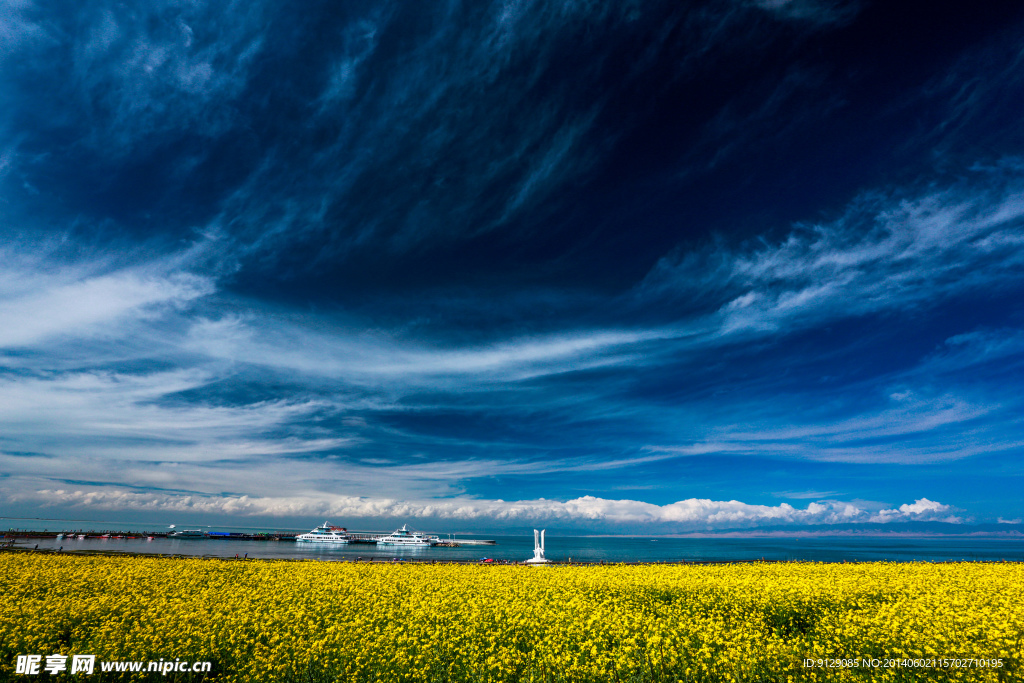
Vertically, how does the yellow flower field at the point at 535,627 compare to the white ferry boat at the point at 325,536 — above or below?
above

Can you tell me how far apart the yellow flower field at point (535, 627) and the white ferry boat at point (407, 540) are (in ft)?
393

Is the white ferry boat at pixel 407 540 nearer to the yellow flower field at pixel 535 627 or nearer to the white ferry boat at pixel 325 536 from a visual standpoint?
the white ferry boat at pixel 325 536

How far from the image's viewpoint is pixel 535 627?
559 inches

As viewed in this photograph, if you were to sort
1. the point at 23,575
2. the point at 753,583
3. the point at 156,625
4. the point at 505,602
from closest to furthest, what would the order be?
the point at 156,625
the point at 505,602
the point at 753,583
the point at 23,575

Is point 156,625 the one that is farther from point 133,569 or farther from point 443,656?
point 133,569

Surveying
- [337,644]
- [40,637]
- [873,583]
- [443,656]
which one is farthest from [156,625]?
[873,583]

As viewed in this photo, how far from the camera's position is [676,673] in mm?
11531

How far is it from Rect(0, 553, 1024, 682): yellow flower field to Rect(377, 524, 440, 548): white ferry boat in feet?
393

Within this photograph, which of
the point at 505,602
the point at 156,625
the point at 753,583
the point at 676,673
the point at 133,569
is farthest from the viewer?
the point at 133,569

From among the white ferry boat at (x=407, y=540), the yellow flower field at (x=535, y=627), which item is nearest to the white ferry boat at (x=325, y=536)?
the white ferry boat at (x=407, y=540)

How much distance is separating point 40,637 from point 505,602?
14237mm

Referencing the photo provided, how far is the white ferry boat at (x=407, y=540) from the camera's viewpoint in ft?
434

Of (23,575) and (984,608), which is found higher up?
(984,608)

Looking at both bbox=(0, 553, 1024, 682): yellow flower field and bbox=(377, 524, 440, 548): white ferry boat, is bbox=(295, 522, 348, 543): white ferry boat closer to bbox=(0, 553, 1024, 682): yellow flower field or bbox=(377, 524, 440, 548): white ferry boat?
bbox=(377, 524, 440, 548): white ferry boat
